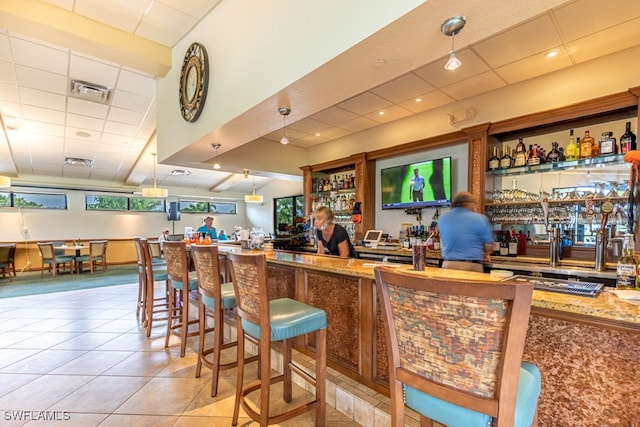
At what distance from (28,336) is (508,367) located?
15.6 feet

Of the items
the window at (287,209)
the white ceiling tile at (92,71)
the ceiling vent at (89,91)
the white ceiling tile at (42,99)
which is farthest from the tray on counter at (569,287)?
the window at (287,209)

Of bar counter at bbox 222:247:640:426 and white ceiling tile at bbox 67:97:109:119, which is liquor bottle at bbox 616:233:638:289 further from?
white ceiling tile at bbox 67:97:109:119

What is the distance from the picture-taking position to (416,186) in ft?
14.7

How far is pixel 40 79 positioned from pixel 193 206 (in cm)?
773

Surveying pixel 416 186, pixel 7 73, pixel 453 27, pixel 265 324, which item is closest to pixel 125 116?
pixel 7 73

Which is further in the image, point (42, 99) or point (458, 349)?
point (42, 99)

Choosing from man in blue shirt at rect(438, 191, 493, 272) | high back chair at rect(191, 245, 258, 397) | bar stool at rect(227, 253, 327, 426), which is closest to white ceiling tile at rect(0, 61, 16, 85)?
high back chair at rect(191, 245, 258, 397)

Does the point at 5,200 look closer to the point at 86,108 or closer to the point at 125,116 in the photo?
the point at 86,108

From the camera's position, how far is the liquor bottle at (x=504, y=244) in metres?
3.48

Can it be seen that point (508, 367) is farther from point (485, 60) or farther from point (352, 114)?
point (352, 114)

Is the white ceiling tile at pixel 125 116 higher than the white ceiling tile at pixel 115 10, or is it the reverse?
the white ceiling tile at pixel 115 10

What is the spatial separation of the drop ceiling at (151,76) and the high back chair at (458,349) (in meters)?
1.59

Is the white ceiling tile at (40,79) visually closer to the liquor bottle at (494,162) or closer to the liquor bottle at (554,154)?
the liquor bottle at (494,162)

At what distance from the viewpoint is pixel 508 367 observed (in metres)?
0.83
